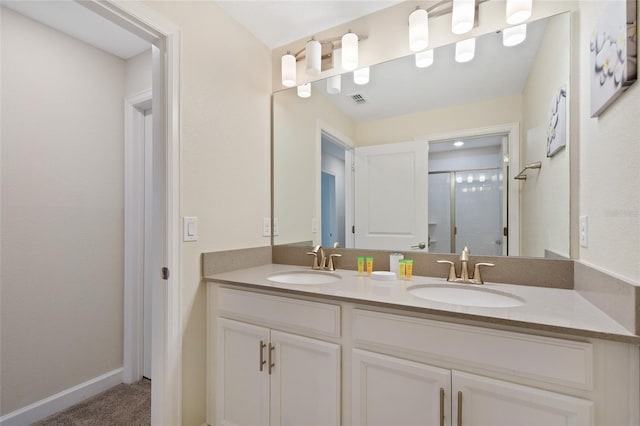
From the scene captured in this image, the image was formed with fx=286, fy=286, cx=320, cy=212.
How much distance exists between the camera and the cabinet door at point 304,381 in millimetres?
1137

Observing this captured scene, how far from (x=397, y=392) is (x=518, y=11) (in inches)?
66.7

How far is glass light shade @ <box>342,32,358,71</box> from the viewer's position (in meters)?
1.69

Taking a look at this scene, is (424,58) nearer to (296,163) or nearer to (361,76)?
(361,76)

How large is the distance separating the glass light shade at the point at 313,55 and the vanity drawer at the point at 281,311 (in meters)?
Answer: 1.39

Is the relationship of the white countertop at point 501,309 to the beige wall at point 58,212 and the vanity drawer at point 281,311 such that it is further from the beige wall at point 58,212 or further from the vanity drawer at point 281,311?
the beige wall at point 58,212

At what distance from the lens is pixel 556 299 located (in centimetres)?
107

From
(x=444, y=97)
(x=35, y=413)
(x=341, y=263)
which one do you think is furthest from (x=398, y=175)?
(x=35, y=413)

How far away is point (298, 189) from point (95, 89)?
158 centimetres

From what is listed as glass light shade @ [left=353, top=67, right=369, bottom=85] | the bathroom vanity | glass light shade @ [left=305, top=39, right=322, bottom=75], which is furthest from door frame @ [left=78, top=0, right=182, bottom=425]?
glass light shade @ [left=353, top=67, right=369, bottom=85]

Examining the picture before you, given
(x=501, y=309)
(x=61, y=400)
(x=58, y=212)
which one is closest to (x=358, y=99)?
(x=501, y=309)

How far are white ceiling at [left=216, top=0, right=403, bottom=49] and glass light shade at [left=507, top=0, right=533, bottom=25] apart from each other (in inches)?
22.3

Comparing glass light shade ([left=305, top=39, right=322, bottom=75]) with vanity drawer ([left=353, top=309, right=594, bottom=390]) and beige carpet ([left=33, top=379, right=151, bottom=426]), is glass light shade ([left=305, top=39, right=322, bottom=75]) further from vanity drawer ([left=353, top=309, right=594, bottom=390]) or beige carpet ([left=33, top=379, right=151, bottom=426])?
beige carpet ([left=33, top=379, right=151, bottom=426])

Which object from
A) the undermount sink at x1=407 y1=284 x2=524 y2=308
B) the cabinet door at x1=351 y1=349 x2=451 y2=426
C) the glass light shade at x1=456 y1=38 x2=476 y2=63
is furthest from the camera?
the glass light shade at x1=456 y1=38 x2=476 y2=63

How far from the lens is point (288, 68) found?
6.24 feet
